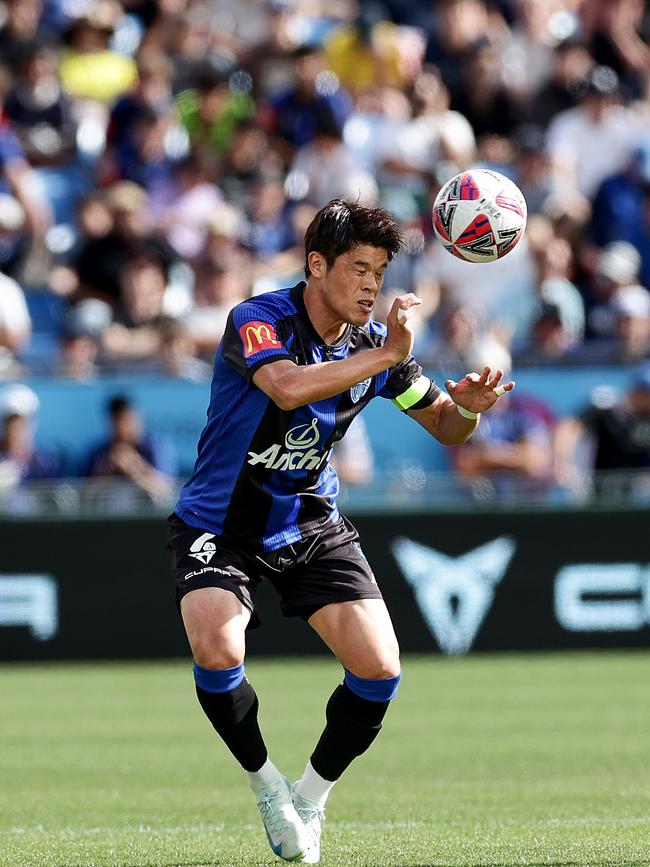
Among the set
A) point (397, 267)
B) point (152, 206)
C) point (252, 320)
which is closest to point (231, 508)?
point (252, 320)

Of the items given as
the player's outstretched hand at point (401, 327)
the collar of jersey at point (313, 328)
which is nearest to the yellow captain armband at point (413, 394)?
the collar of jersey at point (313, 328)

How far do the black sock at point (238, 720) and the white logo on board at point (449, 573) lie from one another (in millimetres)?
8021

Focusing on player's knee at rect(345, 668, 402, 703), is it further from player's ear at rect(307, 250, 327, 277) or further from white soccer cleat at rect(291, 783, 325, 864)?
player's ear at rect(307, 250, 327, 277)

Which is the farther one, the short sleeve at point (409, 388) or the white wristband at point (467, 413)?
the short sleeve at point (409, 388)

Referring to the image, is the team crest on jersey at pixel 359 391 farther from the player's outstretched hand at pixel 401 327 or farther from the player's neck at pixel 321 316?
the player's outstretched hand at pixel 401 327

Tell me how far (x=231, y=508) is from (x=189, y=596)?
0.41 m

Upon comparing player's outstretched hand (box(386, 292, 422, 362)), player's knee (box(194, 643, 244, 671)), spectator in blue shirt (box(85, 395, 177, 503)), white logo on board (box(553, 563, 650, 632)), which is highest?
player's outstretched hand (box(386, 292, 422, 362))

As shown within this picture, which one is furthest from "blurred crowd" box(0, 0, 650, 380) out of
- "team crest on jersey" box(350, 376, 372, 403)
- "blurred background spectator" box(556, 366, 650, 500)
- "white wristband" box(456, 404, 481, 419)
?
"team crest on jersey" box(350, 376, 372, 403)

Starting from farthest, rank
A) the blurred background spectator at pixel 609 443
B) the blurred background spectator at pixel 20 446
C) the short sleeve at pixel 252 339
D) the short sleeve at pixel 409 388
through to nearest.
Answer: the blurred background spectator at pixel 609 443, the blurred background spectator at pixel 20 446, the short sleeve at pixel 409 388, the short sleeve at pixel 252 339

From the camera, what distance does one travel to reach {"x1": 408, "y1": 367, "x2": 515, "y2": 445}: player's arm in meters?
6.43

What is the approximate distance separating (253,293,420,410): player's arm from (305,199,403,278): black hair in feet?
1.07

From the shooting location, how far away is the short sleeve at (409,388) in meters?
6.64

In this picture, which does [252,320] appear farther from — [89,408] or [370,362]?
[89,408]

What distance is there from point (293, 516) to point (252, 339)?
0.76 metres
